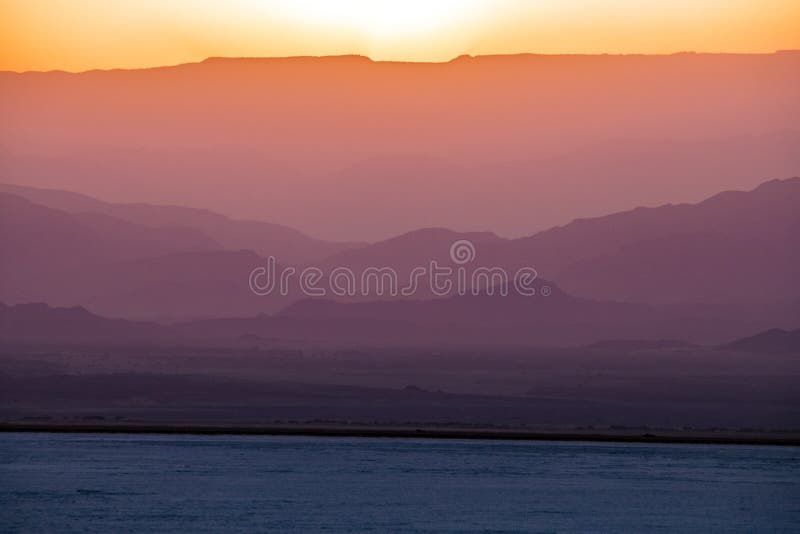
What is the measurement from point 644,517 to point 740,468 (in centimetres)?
1974

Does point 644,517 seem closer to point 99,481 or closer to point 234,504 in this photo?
point 234,504

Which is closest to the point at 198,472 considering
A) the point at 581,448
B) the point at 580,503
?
the point at 580,503

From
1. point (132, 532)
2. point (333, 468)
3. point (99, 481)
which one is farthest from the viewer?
point (333, 468)

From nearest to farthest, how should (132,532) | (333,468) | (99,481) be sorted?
(132,532) < (99,481) < (333,468)

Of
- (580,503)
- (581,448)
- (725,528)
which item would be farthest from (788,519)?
(581,448)

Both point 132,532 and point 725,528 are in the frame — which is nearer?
point 132,532

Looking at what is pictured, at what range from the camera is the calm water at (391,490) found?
129 feet

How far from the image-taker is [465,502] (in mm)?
44500

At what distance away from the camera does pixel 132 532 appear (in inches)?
1433

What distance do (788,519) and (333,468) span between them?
22.1 meters

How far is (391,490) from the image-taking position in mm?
49156

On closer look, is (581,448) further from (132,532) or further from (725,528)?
(132,532)

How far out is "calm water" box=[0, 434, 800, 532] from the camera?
129 ft

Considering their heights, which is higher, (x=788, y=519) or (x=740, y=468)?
(x=740, y=468)
